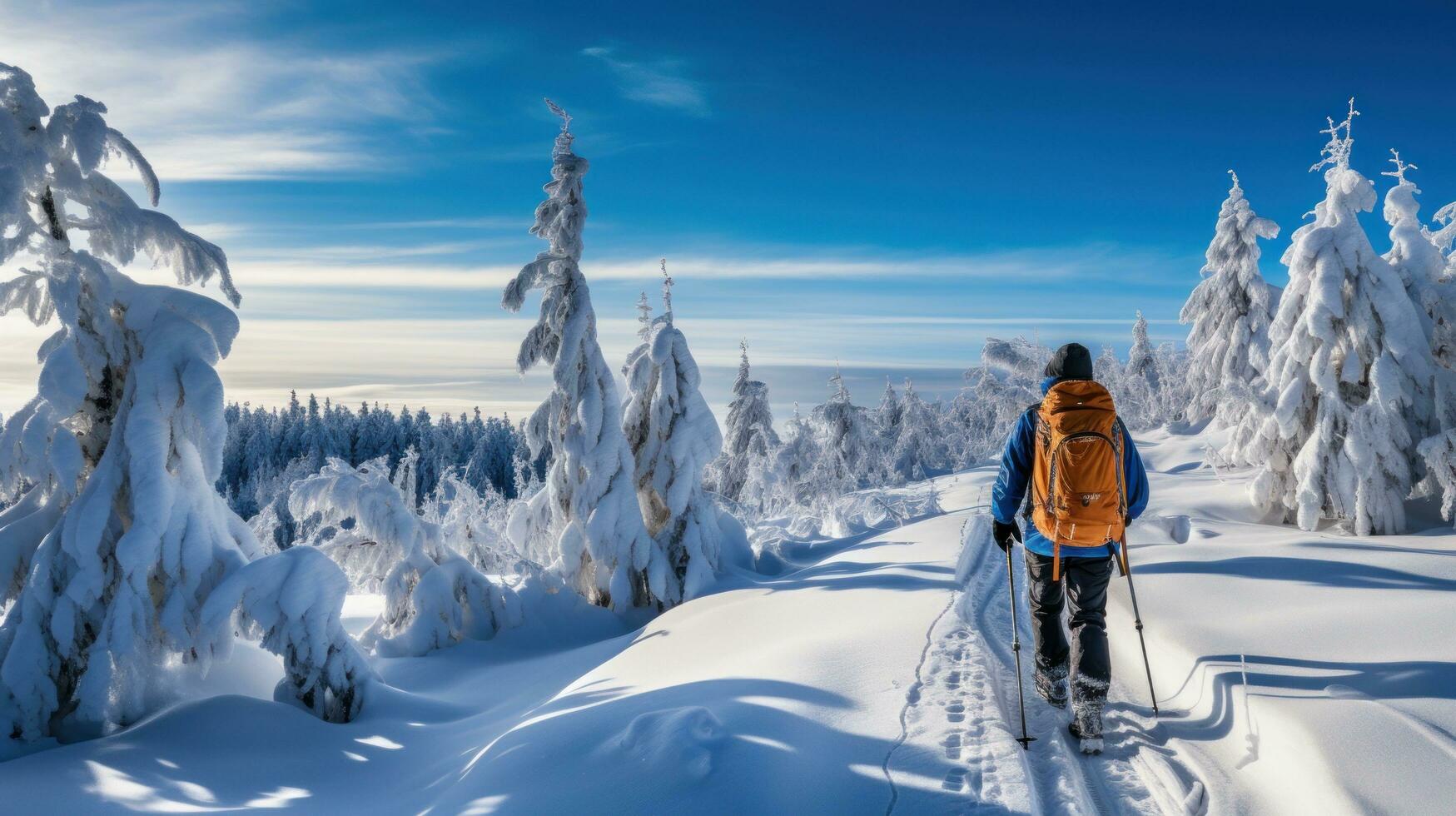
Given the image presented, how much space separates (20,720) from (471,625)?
625 centimetres

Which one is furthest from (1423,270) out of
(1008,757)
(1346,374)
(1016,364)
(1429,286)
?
(1008,757)

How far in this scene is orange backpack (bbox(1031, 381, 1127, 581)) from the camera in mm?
4617

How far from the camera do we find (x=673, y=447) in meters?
14.9

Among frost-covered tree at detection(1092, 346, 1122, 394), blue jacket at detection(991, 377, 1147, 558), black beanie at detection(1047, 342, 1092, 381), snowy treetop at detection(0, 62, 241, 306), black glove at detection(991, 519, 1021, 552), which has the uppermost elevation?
frost-covered tree at detection(1092, 346, 1122, 394)

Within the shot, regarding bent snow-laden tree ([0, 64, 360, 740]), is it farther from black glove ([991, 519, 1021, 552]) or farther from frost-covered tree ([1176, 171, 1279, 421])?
frost-covered tree ([1176, 171, 1279, 421])

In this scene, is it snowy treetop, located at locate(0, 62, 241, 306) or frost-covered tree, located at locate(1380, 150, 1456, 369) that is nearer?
snowy treetop, located at locate(0, 62, 241, 306)

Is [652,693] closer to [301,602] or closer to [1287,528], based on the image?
[301,602]

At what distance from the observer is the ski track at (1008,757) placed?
3764 millimetres

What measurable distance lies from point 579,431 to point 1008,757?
429 inches

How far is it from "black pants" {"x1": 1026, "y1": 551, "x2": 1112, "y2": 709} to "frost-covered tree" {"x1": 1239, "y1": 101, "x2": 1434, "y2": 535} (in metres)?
11.9

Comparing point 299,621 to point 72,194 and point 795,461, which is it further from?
point 795,461

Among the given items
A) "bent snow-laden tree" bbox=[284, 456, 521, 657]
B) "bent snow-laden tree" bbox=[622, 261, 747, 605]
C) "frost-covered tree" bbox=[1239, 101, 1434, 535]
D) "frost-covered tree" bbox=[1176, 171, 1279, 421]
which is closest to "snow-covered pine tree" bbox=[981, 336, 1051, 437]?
"frost-covered tree" bbox=[1176, 171, 1279, 421]

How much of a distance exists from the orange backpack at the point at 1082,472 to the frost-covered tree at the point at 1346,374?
471 inches

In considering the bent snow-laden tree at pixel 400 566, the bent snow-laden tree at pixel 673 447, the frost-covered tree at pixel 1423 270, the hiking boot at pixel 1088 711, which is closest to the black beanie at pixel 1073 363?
the hiking boot at pixel 1088 711
